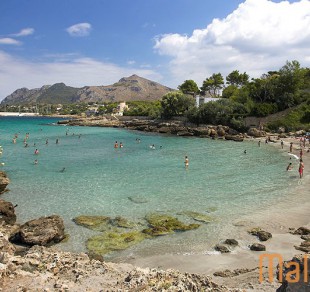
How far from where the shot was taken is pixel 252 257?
1330 centimetres

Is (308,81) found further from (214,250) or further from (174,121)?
(214,250)

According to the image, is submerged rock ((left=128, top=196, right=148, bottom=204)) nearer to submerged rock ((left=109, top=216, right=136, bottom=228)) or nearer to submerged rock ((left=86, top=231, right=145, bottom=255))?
submerged rock ((left=109, top=216, right=136, bottom=228))

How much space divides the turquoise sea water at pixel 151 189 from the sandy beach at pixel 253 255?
840 mm

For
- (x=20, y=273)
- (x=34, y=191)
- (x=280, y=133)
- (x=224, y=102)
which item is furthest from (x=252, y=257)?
(x=224, y=102)

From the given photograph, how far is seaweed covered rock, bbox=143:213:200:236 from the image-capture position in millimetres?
16594

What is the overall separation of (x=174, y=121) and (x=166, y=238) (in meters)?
81.4

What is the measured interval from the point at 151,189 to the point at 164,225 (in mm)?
8499

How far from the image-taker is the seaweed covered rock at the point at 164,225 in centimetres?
1659

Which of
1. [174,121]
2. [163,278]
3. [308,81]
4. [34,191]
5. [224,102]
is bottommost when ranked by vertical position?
[34,191]

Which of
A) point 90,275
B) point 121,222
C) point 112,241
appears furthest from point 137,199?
point 90,275

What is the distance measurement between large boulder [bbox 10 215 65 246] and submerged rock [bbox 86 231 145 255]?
5.66 ft

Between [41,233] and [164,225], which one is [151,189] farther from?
[41,233]

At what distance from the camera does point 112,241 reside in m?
15.5

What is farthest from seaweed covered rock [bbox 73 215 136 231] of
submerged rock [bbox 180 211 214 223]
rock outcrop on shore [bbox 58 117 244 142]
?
rock outcrop on shore [bbox 58 117 244 142]
